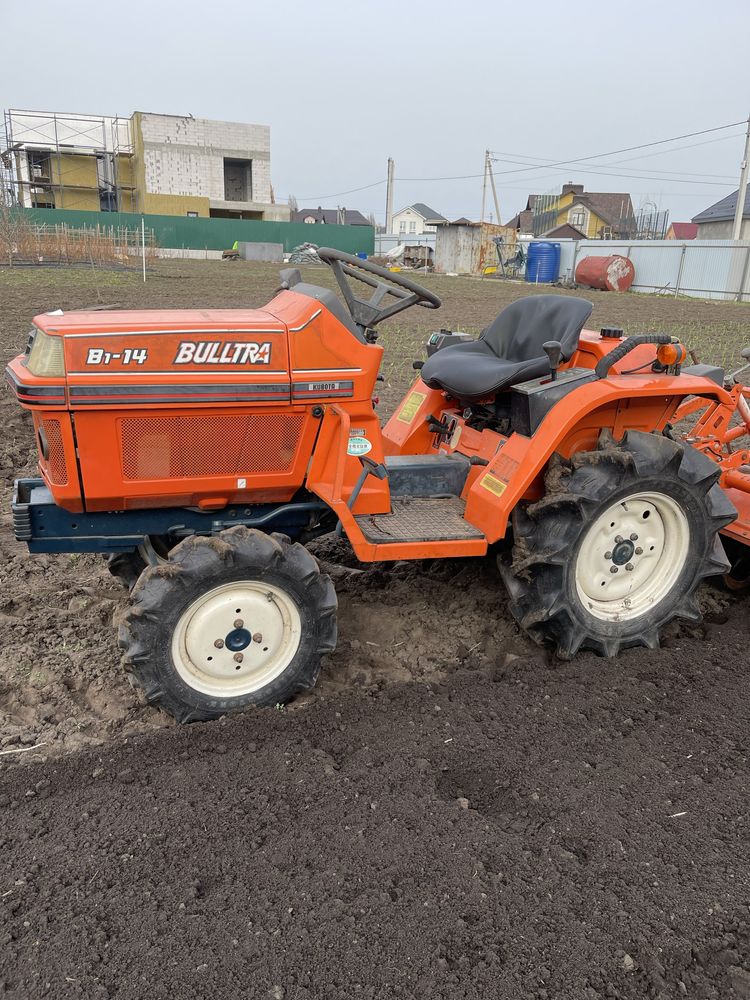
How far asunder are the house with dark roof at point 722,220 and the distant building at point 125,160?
25.4 m

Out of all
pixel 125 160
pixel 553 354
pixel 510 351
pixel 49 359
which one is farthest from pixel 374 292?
pixel 125 160

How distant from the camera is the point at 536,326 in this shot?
12.7 ft

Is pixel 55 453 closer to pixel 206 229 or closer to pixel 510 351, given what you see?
pixel 510 351

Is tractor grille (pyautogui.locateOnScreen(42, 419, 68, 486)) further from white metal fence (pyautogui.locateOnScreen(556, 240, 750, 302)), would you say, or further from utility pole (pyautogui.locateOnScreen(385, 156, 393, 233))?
utility pole (pyautogui.locateOnScreen(385, 156, 393, 233))

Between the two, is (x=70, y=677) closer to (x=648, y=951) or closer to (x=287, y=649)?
(x=287, y=649)

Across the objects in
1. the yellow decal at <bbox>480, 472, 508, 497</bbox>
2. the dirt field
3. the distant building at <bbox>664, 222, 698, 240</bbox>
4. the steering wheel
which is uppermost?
the distant building at <bbox>664, 222, 698, 240</bbox>

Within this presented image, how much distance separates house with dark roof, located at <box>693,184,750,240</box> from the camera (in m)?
35.3

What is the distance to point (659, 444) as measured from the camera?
3.32 meters

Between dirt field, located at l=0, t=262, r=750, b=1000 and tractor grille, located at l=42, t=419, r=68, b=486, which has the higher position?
tractor grille, located at l=42, t=419, r=68, b=486

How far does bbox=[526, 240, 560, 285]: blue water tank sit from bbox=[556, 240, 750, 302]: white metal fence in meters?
0.73

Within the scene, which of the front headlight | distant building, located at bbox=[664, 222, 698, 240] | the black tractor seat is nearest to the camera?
the front headlight

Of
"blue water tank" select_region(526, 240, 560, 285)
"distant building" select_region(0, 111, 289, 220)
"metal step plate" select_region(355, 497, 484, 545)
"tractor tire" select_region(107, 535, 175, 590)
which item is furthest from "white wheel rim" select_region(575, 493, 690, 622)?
"distant building" select_region(0, 111, 289, 220)

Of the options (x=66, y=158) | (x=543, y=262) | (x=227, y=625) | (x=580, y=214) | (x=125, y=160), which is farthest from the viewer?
(x=580, y=214)

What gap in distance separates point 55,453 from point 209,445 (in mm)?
524
